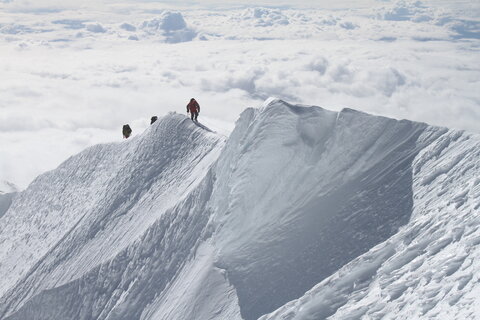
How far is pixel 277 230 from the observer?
24750 millimetres

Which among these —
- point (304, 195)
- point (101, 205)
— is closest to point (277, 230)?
point (304, 195)

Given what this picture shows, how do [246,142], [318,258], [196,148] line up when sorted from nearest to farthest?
[318,258] < [246,142] < [196,148]

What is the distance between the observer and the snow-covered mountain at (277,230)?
18.5 metres

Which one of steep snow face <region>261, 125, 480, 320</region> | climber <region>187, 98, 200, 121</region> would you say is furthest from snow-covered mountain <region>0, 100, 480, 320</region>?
climber <region>187, 98, 200, 121</region>

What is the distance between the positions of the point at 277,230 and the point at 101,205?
16081 mm

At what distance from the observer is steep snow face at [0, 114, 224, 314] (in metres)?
32.4

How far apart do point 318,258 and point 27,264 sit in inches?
916

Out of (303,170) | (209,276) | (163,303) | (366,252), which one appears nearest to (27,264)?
(163,303)

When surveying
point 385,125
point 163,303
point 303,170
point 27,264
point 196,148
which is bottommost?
point 27,264

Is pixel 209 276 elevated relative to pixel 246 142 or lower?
lower

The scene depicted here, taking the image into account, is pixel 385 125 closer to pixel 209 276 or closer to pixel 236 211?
pixel 236 211

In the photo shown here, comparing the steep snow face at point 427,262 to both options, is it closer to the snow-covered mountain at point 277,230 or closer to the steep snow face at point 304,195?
the snow-covered mountain at point 277,230

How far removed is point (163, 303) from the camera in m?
26.4

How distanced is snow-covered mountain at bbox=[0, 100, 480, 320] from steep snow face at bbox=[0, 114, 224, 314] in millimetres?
111
